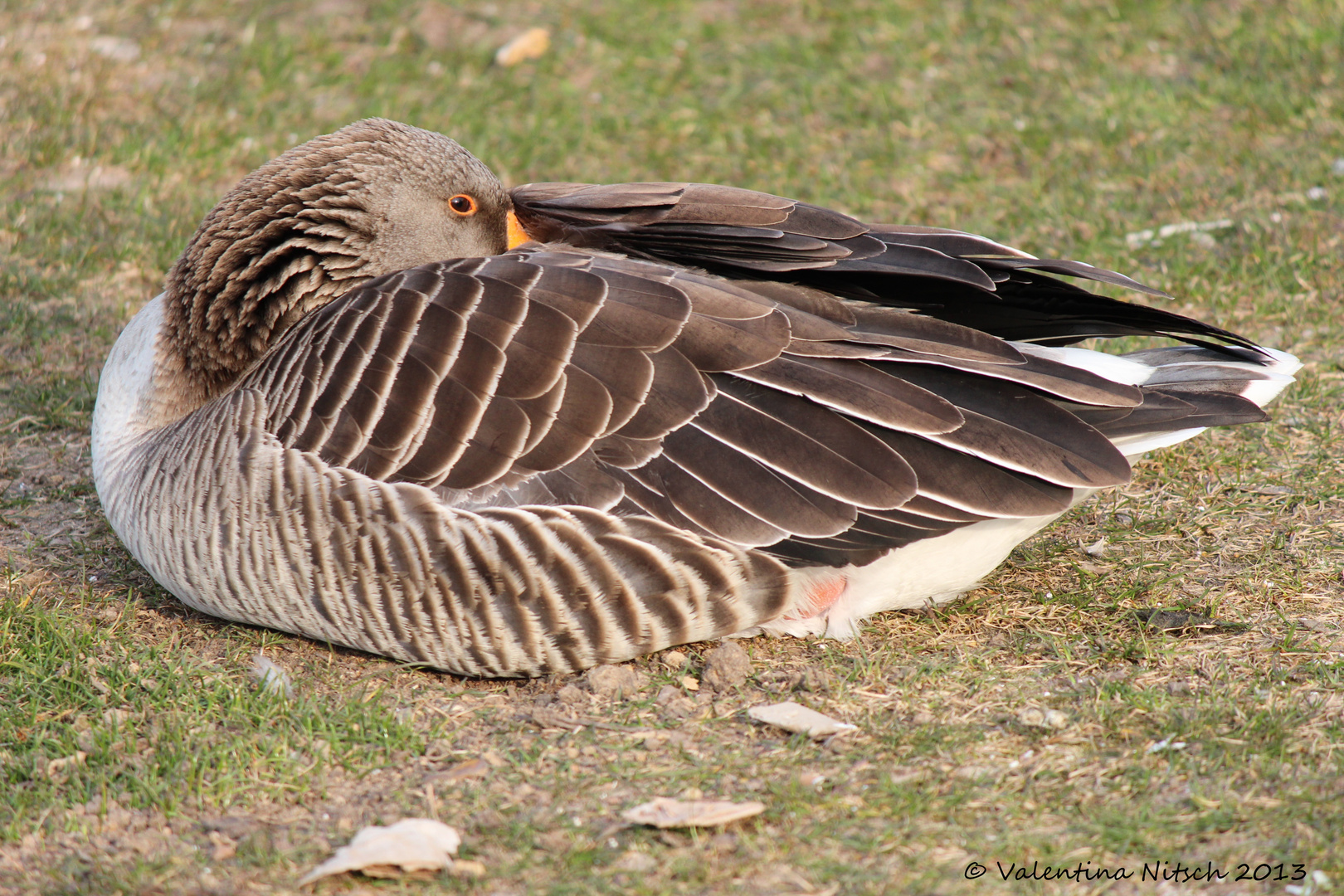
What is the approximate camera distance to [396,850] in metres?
2.93

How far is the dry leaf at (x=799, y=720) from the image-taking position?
3.45 meters

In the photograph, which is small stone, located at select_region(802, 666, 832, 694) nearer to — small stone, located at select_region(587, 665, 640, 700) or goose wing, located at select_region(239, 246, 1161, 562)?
goose wing, located at select_region(239, 246, 1161, 562)

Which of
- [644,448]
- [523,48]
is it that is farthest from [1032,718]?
[523,48]

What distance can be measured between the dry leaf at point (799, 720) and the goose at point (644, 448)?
33cm

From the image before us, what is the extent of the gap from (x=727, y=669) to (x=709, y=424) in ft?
2.39

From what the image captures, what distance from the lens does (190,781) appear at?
3.30 meters

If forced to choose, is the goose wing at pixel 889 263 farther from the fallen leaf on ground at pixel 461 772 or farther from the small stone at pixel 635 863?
the small stone at pixel 635 863

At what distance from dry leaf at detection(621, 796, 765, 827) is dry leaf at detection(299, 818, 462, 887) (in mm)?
447

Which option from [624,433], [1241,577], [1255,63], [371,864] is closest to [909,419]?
[624,433]

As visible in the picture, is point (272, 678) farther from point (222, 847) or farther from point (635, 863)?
point (635, 863)

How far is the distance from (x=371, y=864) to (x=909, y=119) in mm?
6004

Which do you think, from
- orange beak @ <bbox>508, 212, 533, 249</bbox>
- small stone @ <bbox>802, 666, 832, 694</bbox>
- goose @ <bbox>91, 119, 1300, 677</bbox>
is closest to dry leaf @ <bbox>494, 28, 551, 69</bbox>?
orange beak @ <bbox>508, 212, 533, 249</bbox>

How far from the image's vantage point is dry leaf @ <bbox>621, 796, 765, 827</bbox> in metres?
3.04

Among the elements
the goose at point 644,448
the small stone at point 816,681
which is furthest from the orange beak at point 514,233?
the small stone at point 816,681
